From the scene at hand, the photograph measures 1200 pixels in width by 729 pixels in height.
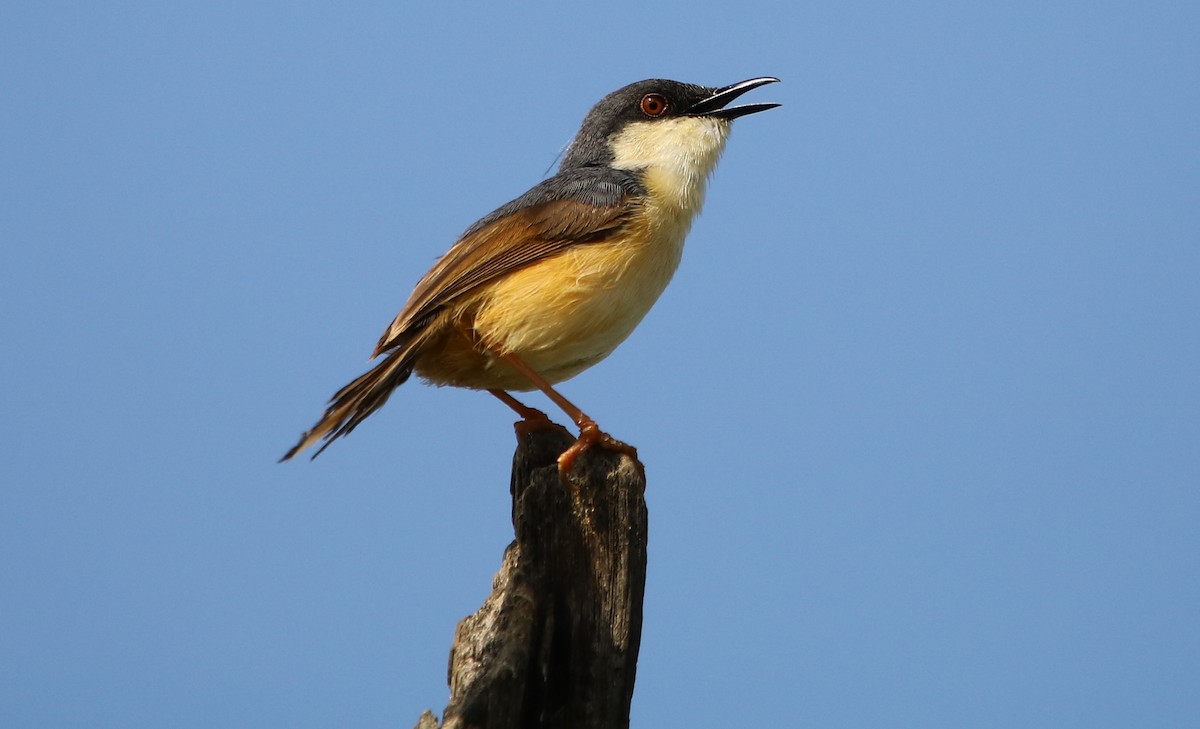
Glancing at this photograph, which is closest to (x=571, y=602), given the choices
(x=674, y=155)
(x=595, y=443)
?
(x=595, y=443)

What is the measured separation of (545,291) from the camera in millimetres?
5262

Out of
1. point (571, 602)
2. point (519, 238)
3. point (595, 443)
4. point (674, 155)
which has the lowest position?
point (571, 602)

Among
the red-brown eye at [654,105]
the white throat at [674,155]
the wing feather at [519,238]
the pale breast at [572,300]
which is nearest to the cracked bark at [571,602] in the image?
the pale breast at [572,300]

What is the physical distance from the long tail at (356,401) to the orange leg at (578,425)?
52cm

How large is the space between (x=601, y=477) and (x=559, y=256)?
1.09 metres

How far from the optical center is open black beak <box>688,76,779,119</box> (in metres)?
6.20

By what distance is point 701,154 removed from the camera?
6.00 m

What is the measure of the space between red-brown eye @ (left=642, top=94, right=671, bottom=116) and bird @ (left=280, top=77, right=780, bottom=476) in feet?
1.10

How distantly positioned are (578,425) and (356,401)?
101cm

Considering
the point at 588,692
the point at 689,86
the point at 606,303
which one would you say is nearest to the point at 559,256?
the point at 606,303

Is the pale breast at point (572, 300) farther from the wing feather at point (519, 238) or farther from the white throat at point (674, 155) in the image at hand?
the white throat at point (674, 155)

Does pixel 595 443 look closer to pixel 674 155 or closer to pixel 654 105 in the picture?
pixel 674 155

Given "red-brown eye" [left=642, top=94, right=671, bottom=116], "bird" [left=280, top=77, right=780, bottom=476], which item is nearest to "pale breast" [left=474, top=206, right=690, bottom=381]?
"bird" [left=280, top=77, right=780, bottom=476]

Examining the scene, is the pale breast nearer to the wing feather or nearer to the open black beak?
the wing feather
